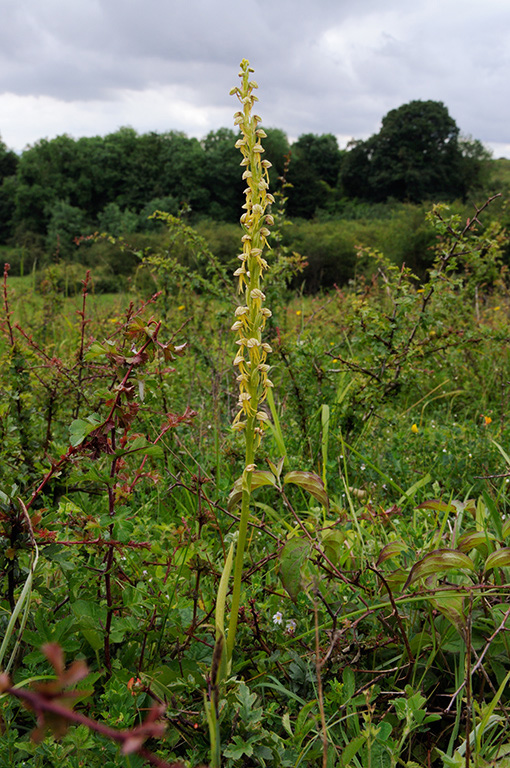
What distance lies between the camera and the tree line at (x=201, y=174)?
26.3 meters

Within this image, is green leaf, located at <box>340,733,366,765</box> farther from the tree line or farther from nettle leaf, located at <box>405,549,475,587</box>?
the tree line

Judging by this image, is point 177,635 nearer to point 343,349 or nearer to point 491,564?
point 491,564

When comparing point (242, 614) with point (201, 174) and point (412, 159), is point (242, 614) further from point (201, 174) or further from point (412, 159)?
point (412, 159)

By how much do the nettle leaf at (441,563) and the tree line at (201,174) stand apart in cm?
2389

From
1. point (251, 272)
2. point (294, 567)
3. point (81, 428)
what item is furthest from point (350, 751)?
point (251, 272)

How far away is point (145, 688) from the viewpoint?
115 cm

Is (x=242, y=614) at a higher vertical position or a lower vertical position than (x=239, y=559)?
lower

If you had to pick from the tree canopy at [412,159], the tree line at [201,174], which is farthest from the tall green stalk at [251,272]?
the tree canopy at [412,159]

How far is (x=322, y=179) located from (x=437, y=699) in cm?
3434

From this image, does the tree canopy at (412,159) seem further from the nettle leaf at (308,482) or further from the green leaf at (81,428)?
the green leaf at (81,428)

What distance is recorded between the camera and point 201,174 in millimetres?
26672

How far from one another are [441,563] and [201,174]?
91.2 feet

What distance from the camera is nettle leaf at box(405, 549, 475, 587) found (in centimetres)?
125

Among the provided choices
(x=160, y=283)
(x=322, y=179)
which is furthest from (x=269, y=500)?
(x=322, y=179)
